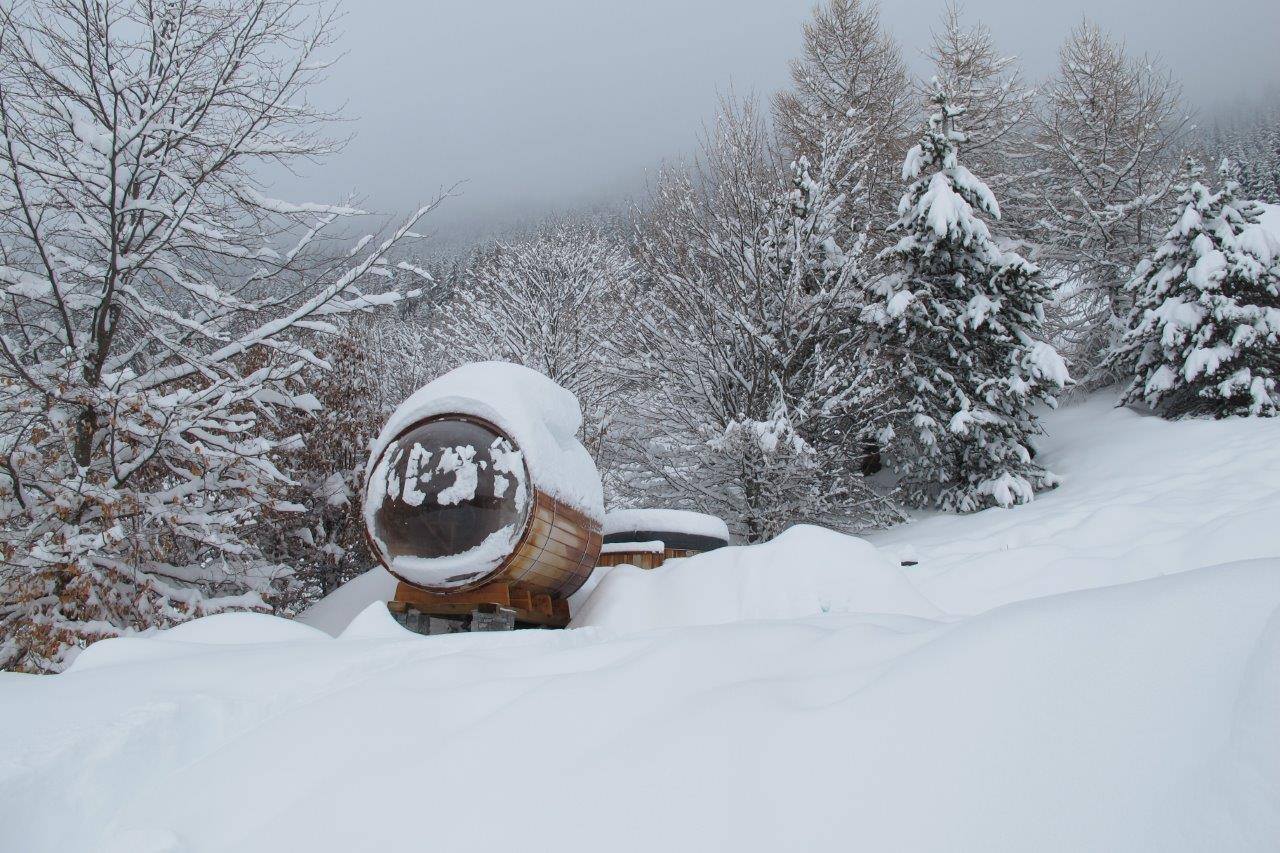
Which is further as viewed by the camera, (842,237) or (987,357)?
(842,237)

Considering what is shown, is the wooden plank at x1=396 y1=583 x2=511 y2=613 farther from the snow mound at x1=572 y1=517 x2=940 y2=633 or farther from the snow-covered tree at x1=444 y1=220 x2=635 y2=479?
the snow-covered tree at x1=444 y1=220 x2=635 y2=479

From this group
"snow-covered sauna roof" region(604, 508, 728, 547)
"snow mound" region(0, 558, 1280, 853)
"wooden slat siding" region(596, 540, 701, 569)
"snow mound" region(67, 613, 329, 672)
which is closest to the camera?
"snow mound" region(0, 558, 1280, 853)

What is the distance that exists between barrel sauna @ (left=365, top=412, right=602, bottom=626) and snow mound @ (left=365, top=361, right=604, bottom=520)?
47 mm

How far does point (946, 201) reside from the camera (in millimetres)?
8852

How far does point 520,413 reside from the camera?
398cm

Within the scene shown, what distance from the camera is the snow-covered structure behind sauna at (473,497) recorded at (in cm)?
381

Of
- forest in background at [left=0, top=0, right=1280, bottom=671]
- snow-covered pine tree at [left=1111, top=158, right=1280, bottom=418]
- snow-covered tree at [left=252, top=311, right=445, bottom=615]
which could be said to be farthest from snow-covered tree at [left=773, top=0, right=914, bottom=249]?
snow-covered tree at [left=252, top=311, right=445, bottom=615]

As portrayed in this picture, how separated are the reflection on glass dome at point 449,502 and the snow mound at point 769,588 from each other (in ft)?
3.22

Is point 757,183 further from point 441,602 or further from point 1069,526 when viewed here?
point 441,602

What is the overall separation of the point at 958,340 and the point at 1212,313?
315 cm

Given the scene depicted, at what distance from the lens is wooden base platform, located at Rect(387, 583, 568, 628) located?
3988mm

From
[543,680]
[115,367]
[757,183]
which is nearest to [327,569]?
[115,367]

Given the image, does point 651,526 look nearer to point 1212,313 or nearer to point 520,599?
point 520,599

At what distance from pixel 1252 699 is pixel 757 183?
8.40 m
